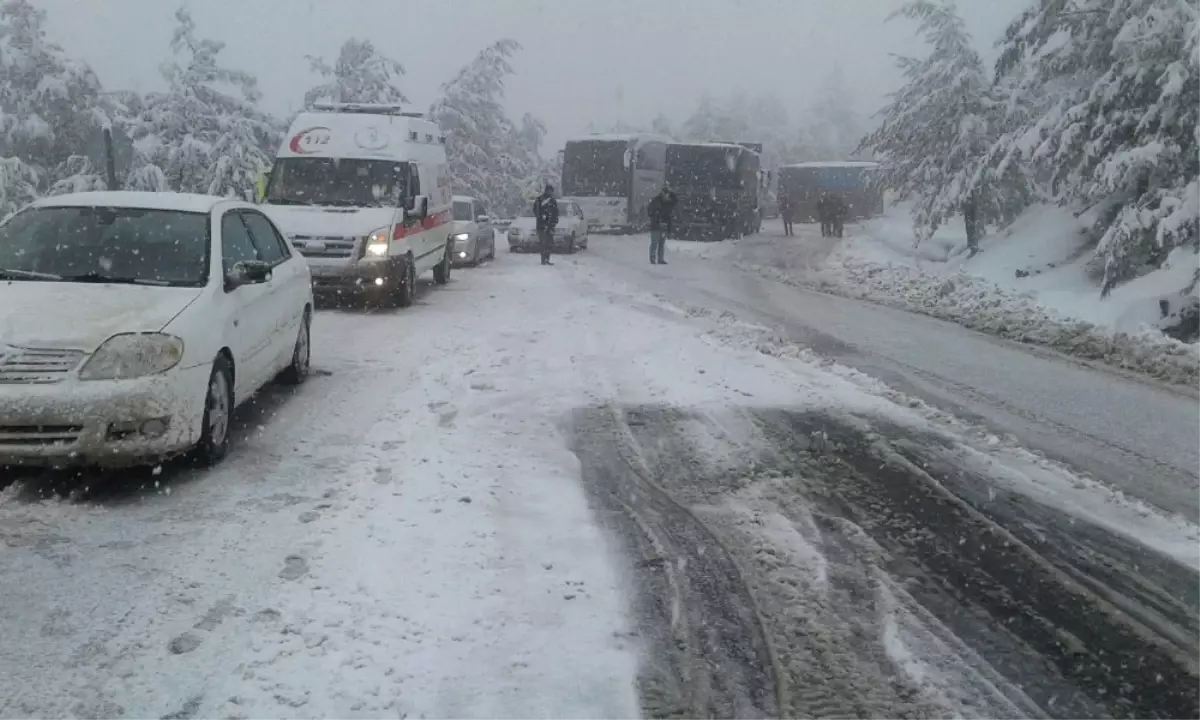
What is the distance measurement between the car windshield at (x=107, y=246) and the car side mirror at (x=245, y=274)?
0.54 feet

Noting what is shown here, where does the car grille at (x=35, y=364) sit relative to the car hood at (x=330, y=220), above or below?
below

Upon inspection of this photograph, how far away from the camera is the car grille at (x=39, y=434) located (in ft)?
17.8

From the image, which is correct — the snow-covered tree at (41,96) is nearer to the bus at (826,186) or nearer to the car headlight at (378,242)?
the car headlight at (378,242)

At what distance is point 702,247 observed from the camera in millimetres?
32375

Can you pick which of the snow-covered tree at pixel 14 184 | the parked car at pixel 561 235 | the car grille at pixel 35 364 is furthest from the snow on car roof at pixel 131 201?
the parked car at pixel 561 235

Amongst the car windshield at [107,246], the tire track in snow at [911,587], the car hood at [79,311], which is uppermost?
the car windshield at [107,246]

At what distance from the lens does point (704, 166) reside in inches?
1444

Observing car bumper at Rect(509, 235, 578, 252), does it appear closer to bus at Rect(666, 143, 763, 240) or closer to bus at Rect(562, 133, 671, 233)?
bus at Rect(666, 143, 763, 240)

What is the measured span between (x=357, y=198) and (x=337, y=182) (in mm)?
470

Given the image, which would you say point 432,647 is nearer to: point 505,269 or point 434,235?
point 434,235

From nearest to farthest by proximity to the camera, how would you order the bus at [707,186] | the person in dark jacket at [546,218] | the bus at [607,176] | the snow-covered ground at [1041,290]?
1. the snow-covered ground at [1041,290]
2. the person in dark jacket at [546,218]
3. the bus at [707,186]
4. the bus at [607,176]

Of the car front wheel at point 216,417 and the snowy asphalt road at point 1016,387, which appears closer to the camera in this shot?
the car front wheel at point 216,417

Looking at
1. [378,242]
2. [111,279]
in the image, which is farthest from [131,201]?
[378,242]

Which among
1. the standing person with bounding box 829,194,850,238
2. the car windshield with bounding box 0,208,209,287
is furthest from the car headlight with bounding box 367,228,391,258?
the standing person with bounding box 829,194,850,238
